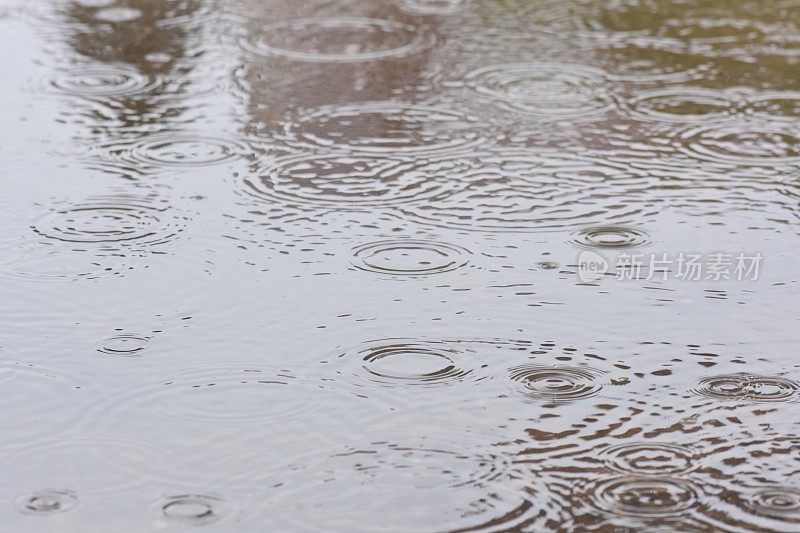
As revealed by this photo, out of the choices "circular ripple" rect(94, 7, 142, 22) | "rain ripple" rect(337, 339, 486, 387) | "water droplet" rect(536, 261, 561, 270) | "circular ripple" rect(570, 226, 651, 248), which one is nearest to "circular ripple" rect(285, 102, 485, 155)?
"circular ripple" rect(570, 226, 651, 248)

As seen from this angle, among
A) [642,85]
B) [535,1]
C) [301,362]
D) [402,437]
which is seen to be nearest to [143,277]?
[301,362]

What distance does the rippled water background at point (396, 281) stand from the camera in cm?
232

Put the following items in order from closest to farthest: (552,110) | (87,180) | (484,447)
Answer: (484,447)
(87,180)
(552,110)

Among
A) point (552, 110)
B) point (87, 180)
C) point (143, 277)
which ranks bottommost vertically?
point (143, 277)

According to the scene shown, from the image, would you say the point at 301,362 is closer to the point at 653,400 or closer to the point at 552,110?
the point at 653,400

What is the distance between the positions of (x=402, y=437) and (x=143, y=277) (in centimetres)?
103

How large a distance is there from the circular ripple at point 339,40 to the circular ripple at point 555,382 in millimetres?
2554

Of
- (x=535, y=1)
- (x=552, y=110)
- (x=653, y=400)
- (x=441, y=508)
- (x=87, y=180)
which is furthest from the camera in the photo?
(x=535, y=1)

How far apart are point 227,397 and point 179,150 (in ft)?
5.41

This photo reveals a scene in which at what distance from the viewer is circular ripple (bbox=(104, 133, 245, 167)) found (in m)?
4.02

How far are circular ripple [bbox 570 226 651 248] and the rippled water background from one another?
13 mm

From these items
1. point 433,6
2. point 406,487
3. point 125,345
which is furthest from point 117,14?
point 406,487

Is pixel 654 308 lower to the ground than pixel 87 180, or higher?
lower

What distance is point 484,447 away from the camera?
244 cm
